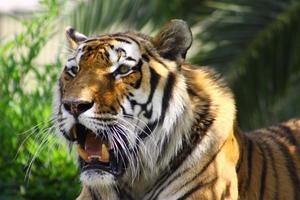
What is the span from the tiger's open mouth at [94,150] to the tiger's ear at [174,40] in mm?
618

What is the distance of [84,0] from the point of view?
11.4m

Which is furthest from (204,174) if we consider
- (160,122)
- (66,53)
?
(66,53)

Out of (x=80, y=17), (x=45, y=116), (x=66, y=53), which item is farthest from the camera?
(x=80, y=17)

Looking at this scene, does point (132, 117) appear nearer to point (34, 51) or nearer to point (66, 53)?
point (66, 53)

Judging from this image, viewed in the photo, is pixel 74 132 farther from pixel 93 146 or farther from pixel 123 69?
pixel 123 69

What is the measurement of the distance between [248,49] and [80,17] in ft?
5.69

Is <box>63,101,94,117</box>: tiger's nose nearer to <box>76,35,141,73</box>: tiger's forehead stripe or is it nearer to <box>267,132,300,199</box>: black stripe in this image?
<box>76,35,141,73</box>: tiger's forehead stripe

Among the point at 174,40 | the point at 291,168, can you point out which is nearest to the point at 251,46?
the point at 291,168

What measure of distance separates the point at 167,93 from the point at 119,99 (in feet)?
1.02

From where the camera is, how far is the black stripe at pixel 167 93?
233 inches

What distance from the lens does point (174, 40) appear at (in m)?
5.98

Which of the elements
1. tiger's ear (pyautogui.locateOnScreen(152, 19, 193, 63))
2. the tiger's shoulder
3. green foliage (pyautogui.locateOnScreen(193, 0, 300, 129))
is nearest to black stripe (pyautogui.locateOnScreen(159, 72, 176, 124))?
tiger's ear (pyautogui.locateOnScreen(152, 19, 193, 63))

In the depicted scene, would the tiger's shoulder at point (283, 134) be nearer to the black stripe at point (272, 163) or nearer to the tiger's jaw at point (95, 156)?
the black stripe at point (272, 163)

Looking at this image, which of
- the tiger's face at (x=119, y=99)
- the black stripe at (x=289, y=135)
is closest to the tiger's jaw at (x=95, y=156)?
the tiger's face at (x=119, y=99)
